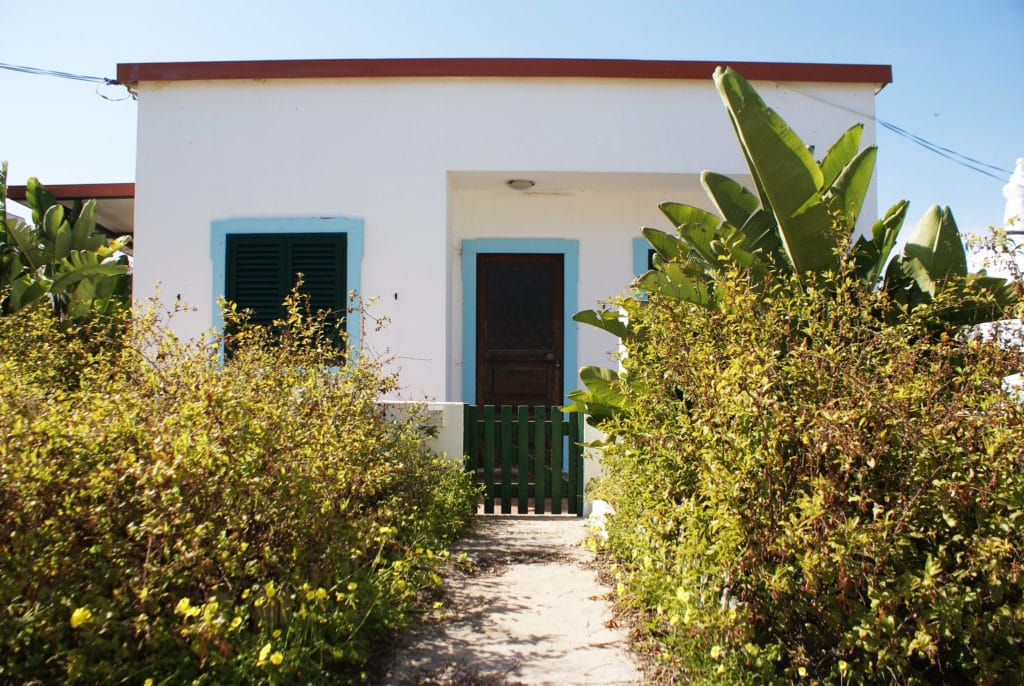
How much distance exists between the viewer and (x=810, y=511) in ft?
8.66

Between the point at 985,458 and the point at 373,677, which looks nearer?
the point at 985,458

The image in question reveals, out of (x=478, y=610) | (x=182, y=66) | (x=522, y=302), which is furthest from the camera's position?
(x=522, y=302)

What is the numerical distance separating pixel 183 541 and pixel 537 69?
5654mm

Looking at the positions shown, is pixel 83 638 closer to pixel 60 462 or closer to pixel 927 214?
pixel 60 462

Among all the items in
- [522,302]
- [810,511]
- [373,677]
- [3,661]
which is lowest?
[373,677]

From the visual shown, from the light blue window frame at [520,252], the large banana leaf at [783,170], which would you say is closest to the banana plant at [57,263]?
the light blue window frame at [520,252]

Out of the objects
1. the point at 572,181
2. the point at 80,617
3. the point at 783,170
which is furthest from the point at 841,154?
the point at 80,617

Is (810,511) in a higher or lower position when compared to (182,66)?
lower

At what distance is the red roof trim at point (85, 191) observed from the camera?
9.23 meters

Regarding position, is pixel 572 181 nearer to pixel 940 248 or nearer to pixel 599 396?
pixel 599 396

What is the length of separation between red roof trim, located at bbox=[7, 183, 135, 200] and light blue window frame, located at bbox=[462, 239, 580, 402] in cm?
436

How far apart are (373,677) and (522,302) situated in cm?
557

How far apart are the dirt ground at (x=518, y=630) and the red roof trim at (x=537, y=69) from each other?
445 cm

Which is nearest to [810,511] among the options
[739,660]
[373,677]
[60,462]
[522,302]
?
[739,660]
